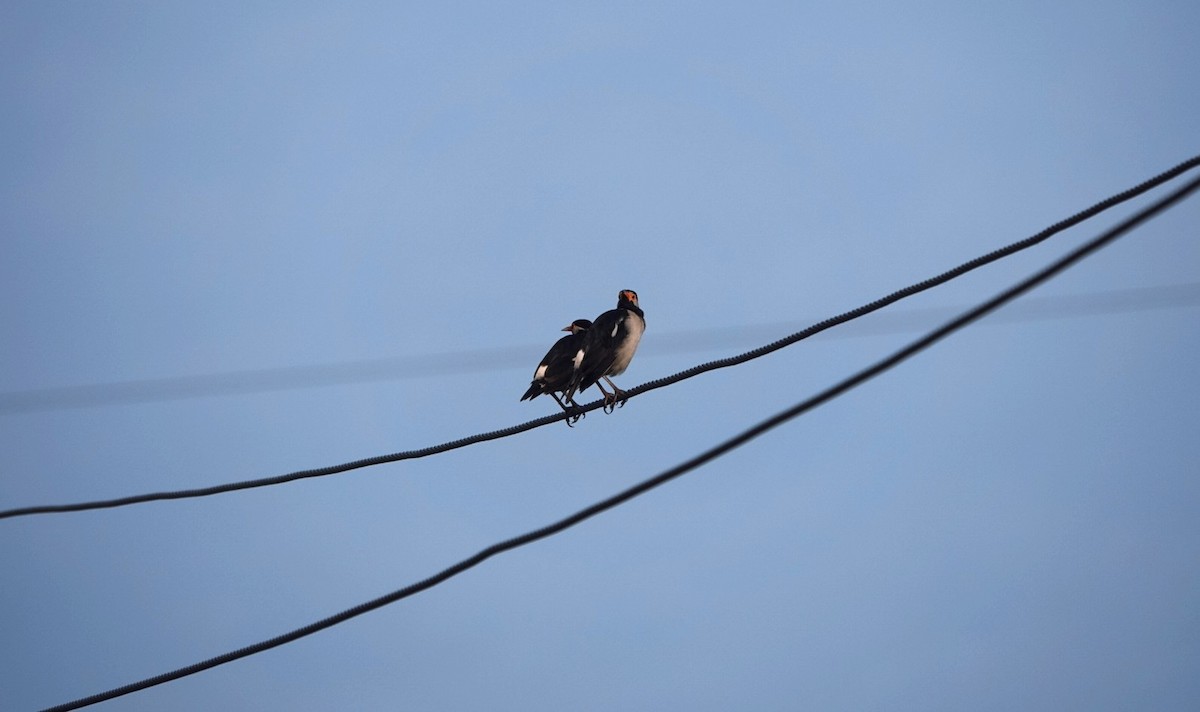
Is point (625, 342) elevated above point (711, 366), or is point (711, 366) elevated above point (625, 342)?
point (625, 342)

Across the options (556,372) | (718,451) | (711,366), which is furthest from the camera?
(556,372)

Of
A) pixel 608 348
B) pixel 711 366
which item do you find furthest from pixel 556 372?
pixel 711 366

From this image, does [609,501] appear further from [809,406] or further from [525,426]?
[525,426]

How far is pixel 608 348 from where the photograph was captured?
1216cm

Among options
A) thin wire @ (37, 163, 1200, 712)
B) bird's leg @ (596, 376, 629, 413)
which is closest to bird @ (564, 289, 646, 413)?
bird's leg @ (596, 376, 629, 413)

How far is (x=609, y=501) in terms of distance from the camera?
172 inches

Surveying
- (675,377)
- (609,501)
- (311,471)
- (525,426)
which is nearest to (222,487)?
(311,471)

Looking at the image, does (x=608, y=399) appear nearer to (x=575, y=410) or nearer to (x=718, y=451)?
(x=575, y=410)

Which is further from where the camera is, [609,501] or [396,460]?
[396,460]

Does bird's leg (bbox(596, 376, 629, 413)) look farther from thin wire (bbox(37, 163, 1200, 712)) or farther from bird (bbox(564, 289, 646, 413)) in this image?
thin wire (bbox(37, 163, 1200, 712))

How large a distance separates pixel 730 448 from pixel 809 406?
34 centimetres

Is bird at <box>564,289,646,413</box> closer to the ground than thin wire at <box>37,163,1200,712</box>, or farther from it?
farther from it

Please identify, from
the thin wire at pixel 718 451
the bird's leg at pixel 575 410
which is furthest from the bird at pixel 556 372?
the thin wire at pixel 718 451

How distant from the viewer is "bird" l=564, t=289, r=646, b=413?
39.0 feet
